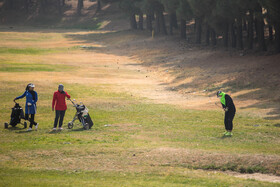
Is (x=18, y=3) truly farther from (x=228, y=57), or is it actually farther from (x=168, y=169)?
(x=168, y=169)

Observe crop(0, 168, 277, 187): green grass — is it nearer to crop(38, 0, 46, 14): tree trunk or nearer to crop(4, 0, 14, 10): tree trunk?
crop(38, 0, 46, 14): tree trunk

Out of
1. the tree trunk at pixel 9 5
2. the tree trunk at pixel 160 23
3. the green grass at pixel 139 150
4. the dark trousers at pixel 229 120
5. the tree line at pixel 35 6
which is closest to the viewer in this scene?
the green grass at pixel 139 150

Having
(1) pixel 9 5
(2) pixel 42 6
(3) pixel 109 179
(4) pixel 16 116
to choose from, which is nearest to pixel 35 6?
(2) pixel 42 6

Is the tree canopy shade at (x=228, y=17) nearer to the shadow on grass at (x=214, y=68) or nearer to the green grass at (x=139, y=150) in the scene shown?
the shadow on grass at (x=214, y=68)

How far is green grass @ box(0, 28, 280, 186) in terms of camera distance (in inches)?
509

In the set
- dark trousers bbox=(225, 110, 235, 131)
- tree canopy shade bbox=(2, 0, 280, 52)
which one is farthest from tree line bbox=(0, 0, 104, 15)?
dark trousers bbox=(225, 110, 235, 131)

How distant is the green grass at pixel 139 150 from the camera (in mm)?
12922

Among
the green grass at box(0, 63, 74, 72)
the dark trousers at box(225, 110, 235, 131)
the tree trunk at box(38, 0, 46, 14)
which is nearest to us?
the dark trousers at box(225, 110, 235, 131)

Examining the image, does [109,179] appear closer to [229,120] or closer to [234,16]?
[229,120]

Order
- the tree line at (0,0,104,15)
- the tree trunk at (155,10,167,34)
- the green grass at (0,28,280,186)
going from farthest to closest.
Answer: the tree line at (0,0,104,15), the tree trunk at (155,10,167,34), the green grass at (0,28,280,186)

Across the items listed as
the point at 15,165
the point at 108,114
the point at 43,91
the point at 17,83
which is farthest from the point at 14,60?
the point at 15,165

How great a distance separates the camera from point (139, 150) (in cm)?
1581

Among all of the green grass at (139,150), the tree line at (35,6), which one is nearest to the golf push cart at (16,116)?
the green grass at (139,150)

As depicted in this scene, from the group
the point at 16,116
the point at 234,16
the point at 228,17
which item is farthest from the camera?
the point at 228,17
